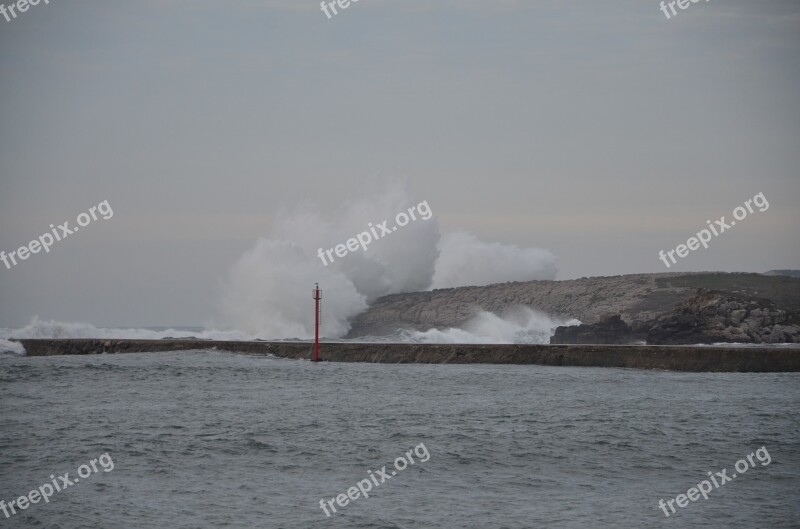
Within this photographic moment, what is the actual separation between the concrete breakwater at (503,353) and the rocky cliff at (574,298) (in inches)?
738

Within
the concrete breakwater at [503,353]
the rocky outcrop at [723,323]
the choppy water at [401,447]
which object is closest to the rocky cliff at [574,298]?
the rocky outcrop at [723,323]

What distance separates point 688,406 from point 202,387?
1138 cm

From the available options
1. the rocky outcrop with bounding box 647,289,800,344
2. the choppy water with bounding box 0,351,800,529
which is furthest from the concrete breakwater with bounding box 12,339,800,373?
the rocky outcrop with bounding box 647,289,800,344

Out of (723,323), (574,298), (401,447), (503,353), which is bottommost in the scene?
(401,447)

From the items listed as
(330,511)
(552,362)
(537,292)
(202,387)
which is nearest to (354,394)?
(202,387)

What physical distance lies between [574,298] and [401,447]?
129ft

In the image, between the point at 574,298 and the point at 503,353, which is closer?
the point at 503,353

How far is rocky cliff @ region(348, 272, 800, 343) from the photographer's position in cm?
5262

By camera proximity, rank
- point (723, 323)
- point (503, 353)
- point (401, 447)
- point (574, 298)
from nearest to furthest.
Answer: point (401, 447), point (503, 353), point (723, 323), point (574, 298)

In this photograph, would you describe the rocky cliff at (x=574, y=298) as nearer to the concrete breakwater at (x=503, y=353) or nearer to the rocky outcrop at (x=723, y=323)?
the rocky outcrop at (x=723, y=323)

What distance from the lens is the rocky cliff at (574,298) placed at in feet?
173

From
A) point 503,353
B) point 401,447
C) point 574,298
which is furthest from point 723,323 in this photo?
point 401,447

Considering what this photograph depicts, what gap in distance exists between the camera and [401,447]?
54.4ft

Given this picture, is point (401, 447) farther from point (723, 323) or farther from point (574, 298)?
point (574, 298)
